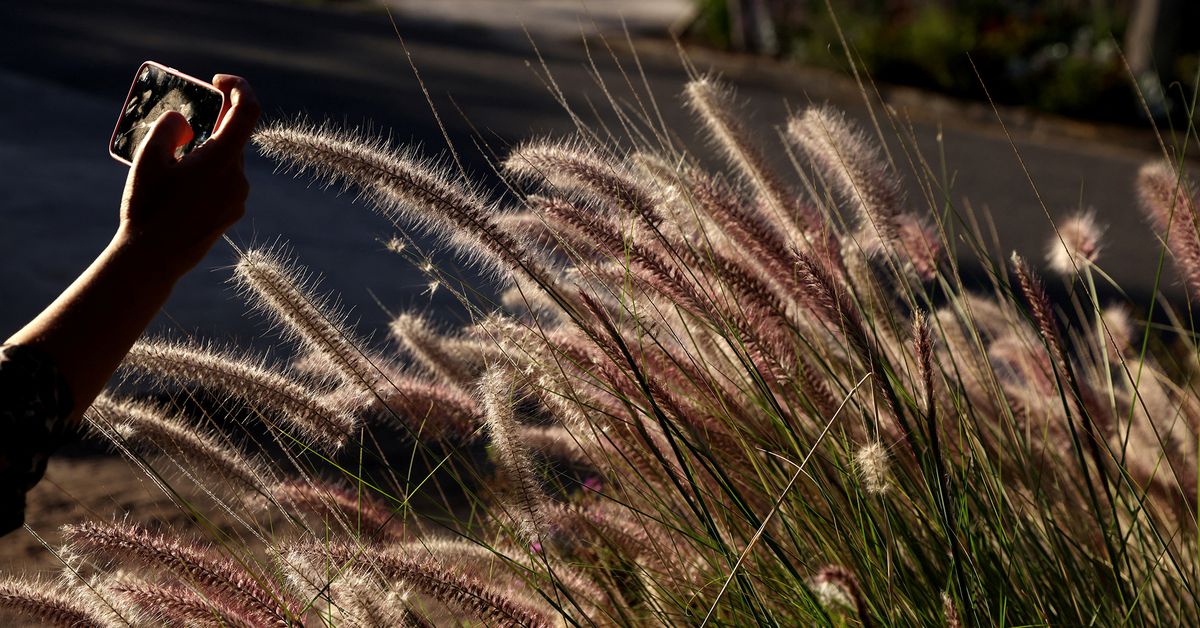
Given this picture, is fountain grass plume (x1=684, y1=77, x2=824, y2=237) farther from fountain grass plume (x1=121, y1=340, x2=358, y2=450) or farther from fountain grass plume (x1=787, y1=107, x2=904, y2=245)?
fountain grass plume (x1=121, y1=340, x2=358, y2=450)

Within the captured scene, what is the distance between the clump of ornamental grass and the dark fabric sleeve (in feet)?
1.34

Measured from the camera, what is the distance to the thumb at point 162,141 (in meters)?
1.57

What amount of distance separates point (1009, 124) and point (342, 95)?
6.48m

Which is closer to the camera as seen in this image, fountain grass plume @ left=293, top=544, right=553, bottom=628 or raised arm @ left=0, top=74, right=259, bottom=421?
raised arm @ left=0, top=74, right=259, bottom=421

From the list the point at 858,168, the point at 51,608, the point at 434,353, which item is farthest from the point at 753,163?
the point at 51,608

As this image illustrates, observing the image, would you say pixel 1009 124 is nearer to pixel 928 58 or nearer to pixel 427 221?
pixel 928 58

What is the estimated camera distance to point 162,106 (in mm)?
1965

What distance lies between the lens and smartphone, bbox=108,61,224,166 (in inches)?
73.4

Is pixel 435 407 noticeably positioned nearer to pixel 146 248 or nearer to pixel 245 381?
pixel 245 381

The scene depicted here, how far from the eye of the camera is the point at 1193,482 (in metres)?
2.48

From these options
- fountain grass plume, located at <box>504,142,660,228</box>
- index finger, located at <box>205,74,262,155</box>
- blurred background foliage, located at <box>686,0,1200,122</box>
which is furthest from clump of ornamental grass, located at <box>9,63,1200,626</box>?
blurred background foliage, located at <box>686,0,1200,122</box>

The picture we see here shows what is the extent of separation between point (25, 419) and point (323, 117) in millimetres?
9642

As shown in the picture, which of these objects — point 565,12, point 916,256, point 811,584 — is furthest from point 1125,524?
point 565,12

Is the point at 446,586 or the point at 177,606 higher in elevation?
the point at 446,586
